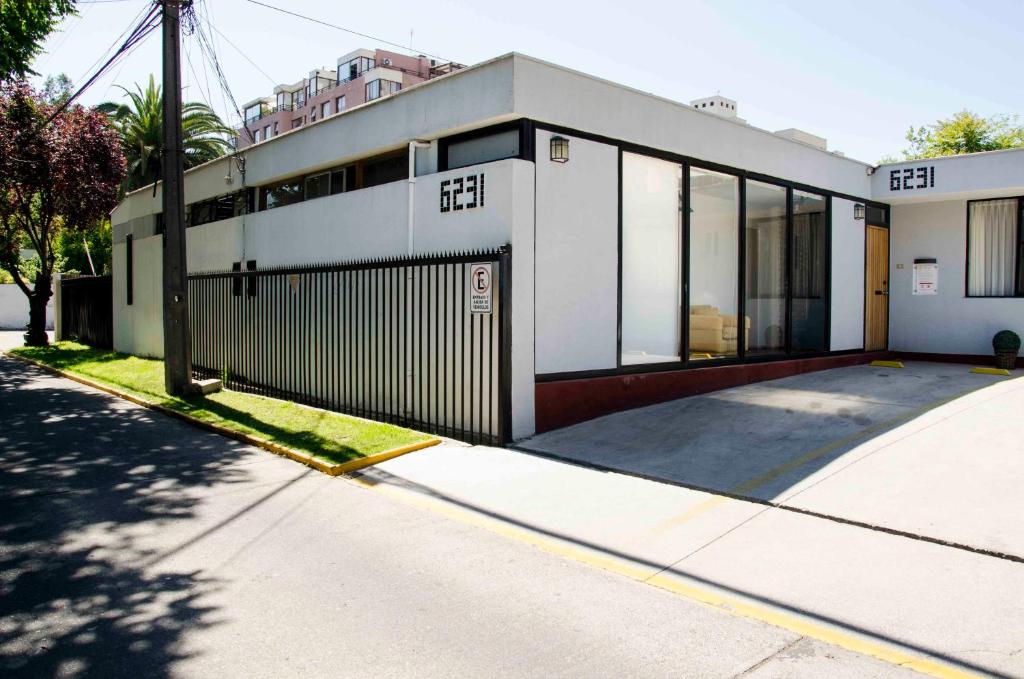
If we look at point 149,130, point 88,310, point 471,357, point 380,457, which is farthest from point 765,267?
point 149,130

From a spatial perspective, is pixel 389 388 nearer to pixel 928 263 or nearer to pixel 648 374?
pixel 648 374

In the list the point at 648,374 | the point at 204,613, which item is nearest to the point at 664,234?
the point at 648,374

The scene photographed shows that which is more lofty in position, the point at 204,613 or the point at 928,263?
the point at 928,263

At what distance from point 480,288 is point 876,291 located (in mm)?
10182

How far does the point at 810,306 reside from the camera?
1367 centimetres

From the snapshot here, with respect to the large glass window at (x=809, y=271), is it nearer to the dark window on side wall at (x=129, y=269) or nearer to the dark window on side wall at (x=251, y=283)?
the dark window on side wall at (x=251, y=283)

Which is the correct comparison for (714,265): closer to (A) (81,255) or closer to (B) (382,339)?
(B) (382,339)

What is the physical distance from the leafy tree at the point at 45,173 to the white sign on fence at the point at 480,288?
1791cm

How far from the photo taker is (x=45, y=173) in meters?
21.9

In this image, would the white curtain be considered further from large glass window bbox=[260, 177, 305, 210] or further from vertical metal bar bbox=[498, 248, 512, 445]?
large glass window bbox=[260, 177, 305, 210]

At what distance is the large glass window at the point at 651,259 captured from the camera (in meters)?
10.1

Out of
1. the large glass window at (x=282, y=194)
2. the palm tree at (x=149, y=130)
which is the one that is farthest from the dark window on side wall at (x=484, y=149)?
the palm tree at (x=149, y=130)

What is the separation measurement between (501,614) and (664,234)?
7.47 metres

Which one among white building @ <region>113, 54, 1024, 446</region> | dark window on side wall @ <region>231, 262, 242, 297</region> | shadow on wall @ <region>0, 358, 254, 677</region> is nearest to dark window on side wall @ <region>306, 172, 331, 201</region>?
white building @ <region>113, 54, 1024, 446</region>
